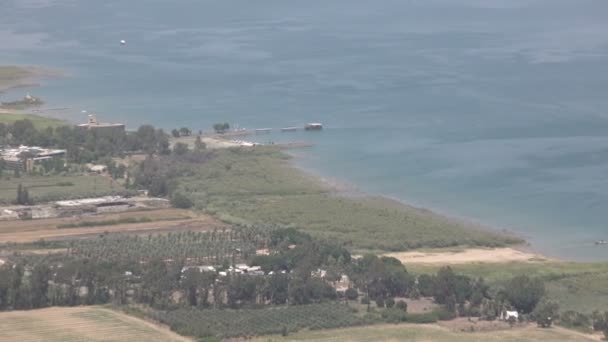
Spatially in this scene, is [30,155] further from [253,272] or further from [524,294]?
[524,294]

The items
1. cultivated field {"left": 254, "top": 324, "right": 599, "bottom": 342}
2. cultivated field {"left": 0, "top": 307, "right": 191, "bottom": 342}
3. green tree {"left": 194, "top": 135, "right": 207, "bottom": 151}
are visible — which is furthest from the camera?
green tree {"left": 194, "top": 135, "right": 207, "bottom": 151}

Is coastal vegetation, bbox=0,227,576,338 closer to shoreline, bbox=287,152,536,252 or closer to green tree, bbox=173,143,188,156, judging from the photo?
shoreline, bbox=287,152,536,252

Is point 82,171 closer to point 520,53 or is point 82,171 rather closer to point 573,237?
point 573,237

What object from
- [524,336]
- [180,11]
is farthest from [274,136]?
[180,11]

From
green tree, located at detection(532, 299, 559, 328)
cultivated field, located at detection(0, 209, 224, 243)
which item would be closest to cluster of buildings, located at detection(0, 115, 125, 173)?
cultivated field, located at detection(0, 209, 224, 243)

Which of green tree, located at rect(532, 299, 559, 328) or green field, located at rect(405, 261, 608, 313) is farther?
green field, located at rect(405, 261, 608, 313)

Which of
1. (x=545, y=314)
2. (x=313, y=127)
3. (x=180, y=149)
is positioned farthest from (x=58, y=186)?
(x=545, y=314)
